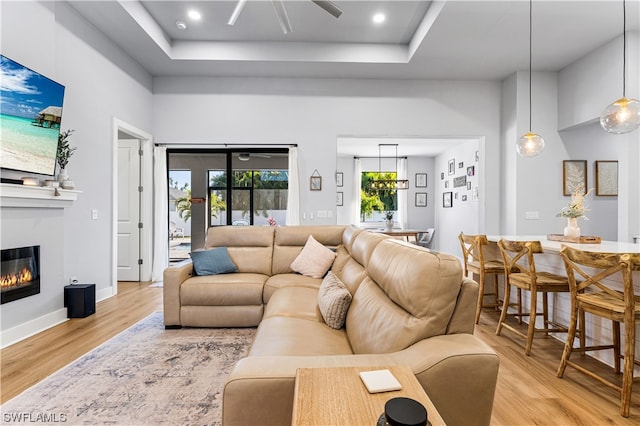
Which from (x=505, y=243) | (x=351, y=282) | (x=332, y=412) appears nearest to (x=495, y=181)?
(x=505, y=243)

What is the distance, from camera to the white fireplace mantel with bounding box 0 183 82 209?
8.53ft

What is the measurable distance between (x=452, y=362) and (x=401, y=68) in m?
4.70

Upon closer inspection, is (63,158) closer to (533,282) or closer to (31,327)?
(31,327)

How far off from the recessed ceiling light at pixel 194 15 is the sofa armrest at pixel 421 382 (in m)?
4.24

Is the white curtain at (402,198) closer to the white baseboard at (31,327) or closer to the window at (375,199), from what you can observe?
the window at (375,199)

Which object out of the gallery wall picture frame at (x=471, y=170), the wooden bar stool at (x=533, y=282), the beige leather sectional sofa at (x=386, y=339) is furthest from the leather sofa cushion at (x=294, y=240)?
the gallery wall picture frame at (x=471, y=170)

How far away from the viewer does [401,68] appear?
4.79 metres

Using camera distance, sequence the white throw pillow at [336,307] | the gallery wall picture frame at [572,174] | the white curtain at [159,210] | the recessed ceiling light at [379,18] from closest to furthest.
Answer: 1. the white throw pillow at [336,307]
2. the recessed ceiling light at [379,18]
3. the gallery wall picture frame at [572,174]
4. the white curtain at [159,210]

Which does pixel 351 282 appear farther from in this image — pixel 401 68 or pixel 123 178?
pixel 123 178

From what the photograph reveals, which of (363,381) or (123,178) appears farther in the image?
(123,178)

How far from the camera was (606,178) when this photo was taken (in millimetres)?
4906

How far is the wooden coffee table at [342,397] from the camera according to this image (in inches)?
30.1

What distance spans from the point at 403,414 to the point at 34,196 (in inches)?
140

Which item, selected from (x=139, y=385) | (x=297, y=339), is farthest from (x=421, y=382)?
(x=139, y=385)
